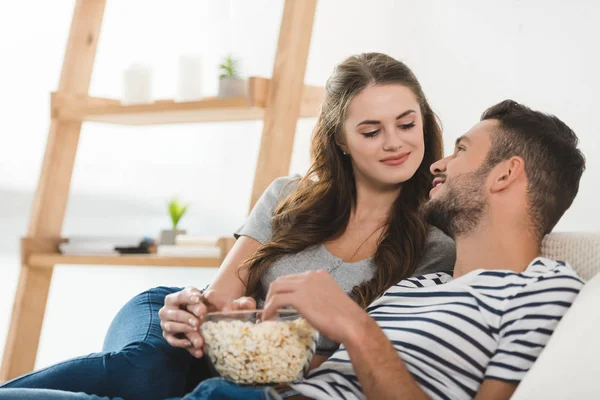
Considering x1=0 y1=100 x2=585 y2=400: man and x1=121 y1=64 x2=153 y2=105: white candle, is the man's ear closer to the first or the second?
x1=0 y1=100 x2=585 y2=400: man

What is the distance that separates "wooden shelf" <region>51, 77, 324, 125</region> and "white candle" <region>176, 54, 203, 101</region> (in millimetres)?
56

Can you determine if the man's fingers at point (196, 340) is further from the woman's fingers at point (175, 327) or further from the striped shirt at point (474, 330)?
the striped shirt at point (474, 330)

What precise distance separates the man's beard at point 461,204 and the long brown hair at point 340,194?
1.10ft

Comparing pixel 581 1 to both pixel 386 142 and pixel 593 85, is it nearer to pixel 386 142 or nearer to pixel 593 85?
pixel 593 85

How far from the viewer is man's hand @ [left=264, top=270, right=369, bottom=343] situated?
141 centimetres

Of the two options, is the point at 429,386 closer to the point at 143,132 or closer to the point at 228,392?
the point at 228,392

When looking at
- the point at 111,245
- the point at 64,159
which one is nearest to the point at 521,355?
the point at 111,245

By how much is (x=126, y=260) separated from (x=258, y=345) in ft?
6.87

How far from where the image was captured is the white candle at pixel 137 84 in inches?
136

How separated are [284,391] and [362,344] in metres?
0.25

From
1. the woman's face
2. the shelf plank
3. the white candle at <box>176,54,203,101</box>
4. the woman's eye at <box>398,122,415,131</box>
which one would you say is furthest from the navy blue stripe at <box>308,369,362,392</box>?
the white candle at <box>176,54,203,101</box>

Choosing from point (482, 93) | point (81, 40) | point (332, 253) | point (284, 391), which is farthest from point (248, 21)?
point (284, 391)

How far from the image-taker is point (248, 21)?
12.1ft

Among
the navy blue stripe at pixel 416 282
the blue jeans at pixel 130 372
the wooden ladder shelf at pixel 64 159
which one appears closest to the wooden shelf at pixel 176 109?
the wooden ladder shelf at pixel 64 159
